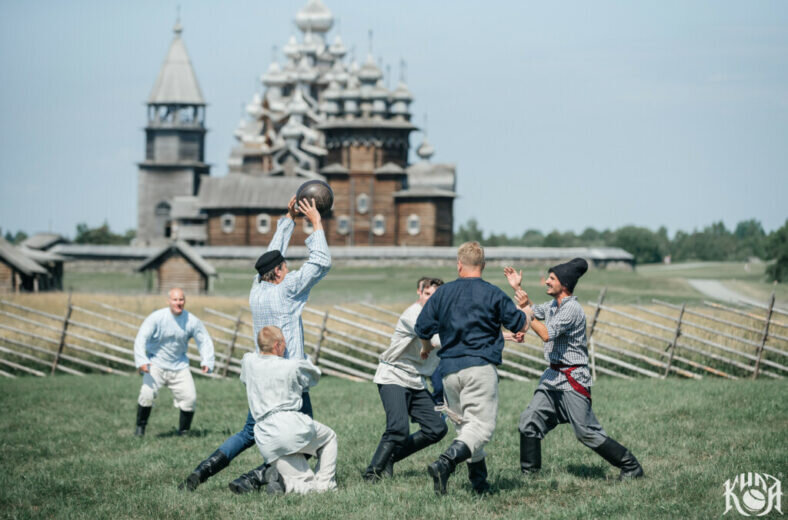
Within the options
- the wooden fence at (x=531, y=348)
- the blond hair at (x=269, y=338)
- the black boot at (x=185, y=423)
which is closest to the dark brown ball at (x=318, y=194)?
the blond hair at (x=269, y=338)

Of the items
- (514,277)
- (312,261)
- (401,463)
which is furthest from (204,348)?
(514,277)

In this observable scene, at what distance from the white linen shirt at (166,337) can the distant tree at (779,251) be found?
21130 millimetres

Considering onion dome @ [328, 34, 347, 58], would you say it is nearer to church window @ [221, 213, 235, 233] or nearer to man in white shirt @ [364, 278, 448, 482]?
church window @ [221, 213, 235, 233]

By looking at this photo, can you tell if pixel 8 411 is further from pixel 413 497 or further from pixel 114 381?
pixel 413 497

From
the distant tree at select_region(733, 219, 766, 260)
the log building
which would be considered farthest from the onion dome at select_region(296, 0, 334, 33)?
the distant tree at select_region(733, 219, 766, 260)

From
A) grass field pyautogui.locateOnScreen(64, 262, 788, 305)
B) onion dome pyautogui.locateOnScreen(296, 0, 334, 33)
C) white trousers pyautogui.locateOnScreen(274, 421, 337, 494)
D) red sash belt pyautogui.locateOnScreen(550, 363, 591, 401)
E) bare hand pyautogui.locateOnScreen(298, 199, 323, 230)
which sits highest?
onion dome pyautogui.locateOnScreen(296, 0, 334, 33)

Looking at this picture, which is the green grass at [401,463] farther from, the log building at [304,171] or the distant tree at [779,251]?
the log building at [304,171]

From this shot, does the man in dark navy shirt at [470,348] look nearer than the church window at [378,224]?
Yes

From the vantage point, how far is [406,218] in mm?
66875

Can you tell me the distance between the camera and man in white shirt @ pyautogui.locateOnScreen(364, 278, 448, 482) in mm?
8086

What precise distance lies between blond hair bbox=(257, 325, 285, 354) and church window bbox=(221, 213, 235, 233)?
59023 millimetres

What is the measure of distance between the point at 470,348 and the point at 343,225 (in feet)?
197

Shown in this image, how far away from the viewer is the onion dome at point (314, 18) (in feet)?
292

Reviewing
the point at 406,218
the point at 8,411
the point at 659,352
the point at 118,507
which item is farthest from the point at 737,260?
the point at 118,507
